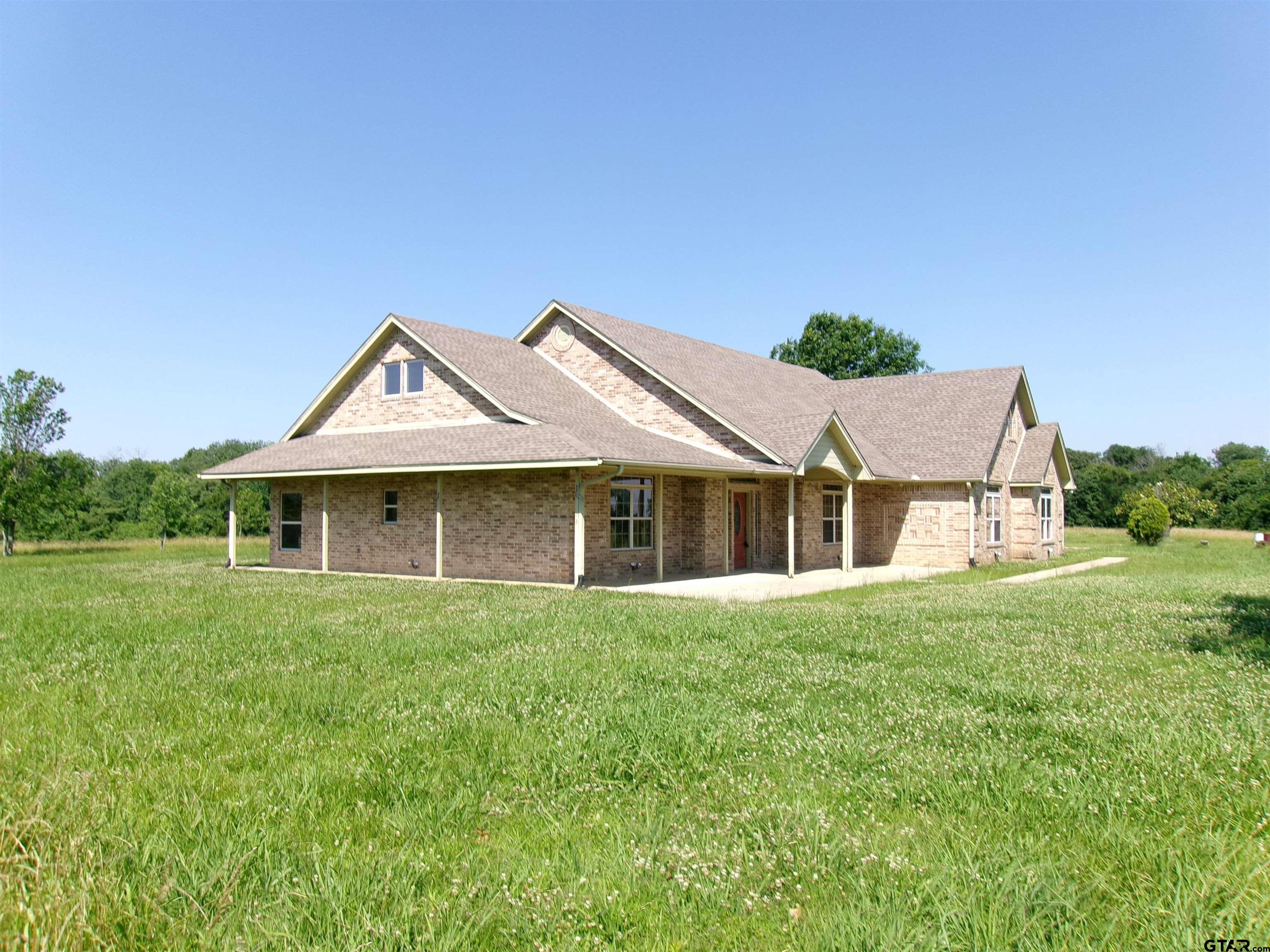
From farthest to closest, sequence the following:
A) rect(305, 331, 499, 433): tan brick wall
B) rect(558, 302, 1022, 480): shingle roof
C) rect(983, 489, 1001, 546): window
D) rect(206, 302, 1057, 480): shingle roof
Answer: rect(983, 489, 1001, 546): window < rect(558, 302, 1022, 480): shingle roof < rect(305, 331, 499, 433): tan brick wall < rect(206, 302, 1057, 480): shingle roof

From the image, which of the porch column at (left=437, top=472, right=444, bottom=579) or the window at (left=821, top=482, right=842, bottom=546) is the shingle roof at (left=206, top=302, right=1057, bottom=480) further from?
the window at (left=821, top=482, right=842, bottom=546)

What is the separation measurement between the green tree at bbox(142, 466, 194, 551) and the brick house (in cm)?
2081

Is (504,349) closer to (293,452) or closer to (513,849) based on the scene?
(293,452)

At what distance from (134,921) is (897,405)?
28197mm

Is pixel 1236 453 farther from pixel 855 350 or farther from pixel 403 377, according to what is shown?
pixel 403 377

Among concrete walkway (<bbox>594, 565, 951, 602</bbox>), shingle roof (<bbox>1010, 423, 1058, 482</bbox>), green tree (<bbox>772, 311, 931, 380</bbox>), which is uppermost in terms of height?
green tree (<bbox>772, 311, 931, 380</bbox>)

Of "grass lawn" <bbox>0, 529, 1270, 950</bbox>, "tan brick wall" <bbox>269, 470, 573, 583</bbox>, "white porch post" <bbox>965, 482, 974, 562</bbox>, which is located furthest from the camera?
"white porch post" <bbox>965, 482, 974, 562</bbox>

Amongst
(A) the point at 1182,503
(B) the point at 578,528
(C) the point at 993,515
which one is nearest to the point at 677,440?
(B) the point at 578,528

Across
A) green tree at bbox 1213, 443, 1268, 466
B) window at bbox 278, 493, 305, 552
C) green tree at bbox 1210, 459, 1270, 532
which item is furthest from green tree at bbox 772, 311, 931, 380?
green tree at bbox 1213, 443, 1268, 466

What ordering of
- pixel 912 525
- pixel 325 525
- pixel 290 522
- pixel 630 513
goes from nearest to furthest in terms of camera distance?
pixel 630 513, pixel 325 525, pixel 290 522, pixel 912 525

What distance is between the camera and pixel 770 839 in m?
4.24

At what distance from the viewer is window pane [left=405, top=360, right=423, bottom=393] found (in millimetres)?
22078

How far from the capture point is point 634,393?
22375 millimetres

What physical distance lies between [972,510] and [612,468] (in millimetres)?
12582
